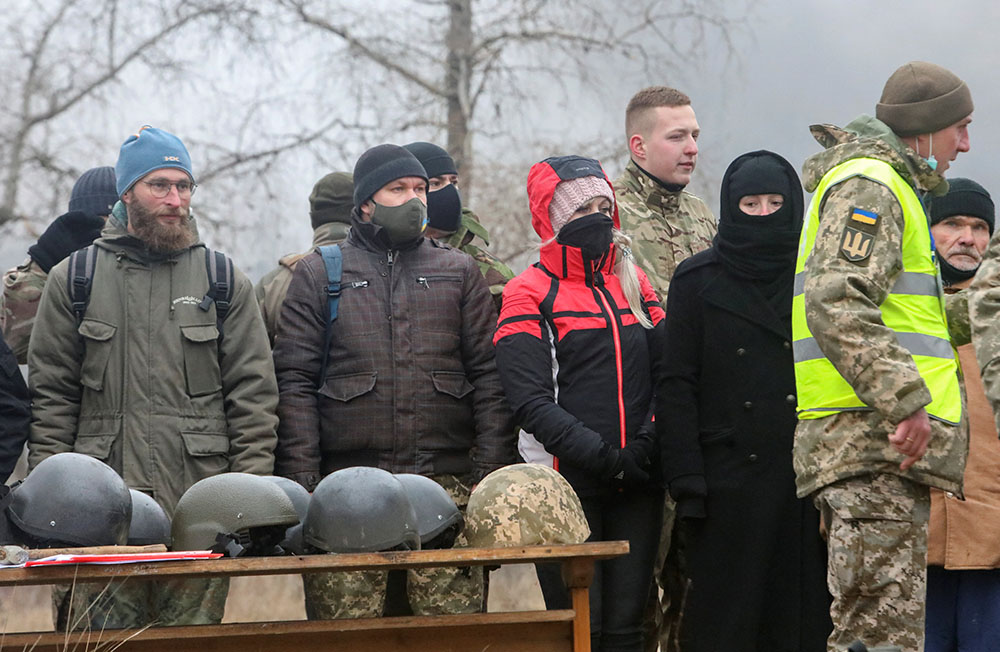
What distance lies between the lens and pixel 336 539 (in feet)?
13.6

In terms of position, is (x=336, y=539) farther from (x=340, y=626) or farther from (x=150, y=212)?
(x=150, y=212)

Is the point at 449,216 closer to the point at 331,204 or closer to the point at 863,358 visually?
the point at 331,204

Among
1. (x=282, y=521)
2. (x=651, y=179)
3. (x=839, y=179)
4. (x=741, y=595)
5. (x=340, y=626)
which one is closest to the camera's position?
(x=340, y=626)

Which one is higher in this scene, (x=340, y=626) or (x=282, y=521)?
(x=282, y=521)

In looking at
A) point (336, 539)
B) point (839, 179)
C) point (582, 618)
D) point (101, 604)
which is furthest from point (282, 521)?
point (839, 179)

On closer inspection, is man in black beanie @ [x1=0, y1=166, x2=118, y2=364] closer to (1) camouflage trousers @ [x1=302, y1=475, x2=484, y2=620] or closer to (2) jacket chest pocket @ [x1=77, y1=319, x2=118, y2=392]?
(2) jacket chest pocket @ [x1=77, y1=319, x2=118, y2=392]

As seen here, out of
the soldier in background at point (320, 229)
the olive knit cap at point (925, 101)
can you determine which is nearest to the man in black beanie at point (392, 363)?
the soldier in background at point (320, 229)

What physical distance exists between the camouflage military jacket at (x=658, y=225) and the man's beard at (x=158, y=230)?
6.74 ft

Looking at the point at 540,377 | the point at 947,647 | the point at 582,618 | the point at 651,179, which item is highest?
the point at 651,179

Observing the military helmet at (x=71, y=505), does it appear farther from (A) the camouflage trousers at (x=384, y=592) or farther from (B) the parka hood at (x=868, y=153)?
(B) the parka hood at (x=868, y=153)

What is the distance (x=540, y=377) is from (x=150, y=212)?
1.88 metres

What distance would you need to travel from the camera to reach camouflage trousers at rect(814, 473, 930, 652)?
433 centimetres

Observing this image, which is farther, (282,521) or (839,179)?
(839,179)

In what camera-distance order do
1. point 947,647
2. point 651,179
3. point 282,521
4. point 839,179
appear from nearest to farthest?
point 282,521 → point 839,179 → point 947,647 → point 651,179
